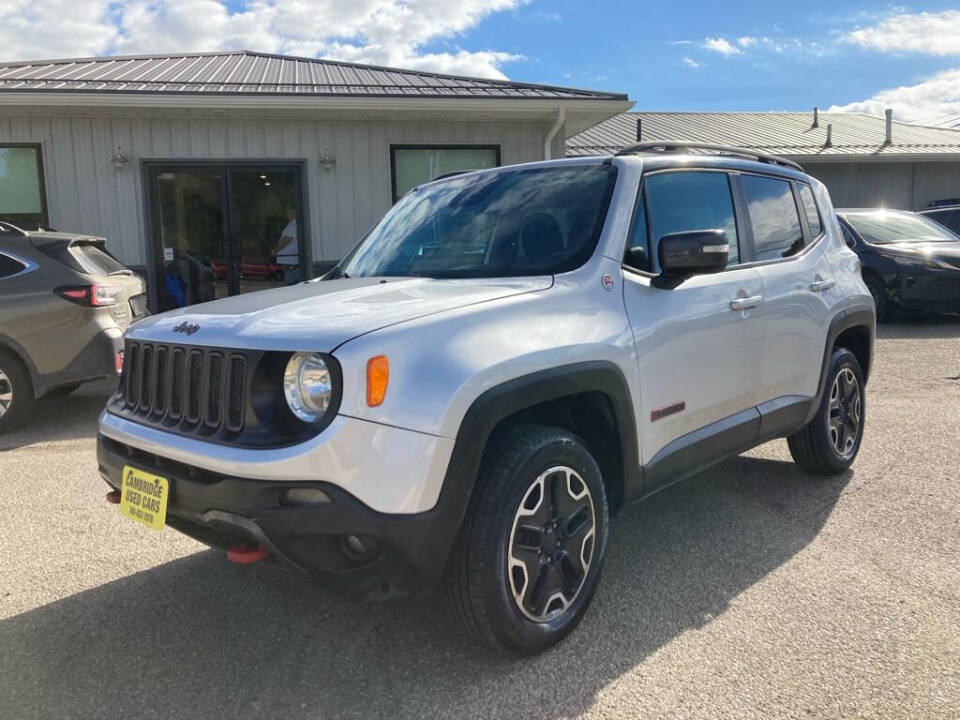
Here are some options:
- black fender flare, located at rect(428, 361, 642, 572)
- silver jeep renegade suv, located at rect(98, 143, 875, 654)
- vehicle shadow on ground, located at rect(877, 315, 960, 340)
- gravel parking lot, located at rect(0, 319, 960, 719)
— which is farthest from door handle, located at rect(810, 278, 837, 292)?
vehicle shadow on ground, located at rect(877, 315, 960, 340)

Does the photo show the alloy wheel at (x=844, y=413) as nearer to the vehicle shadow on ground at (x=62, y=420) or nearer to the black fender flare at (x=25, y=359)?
the vehicle shadow on ground at (x=62, y=420)

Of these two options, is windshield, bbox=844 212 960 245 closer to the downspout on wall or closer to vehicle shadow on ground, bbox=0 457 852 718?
the downspout on wall

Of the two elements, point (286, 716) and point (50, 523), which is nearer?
point (286, 716)

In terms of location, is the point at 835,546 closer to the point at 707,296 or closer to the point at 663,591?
the point at 663,591

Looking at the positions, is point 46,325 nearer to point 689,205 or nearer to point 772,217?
point 689,205

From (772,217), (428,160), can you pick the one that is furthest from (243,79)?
(772,217)

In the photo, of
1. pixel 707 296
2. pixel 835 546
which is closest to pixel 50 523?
pixel 707 296

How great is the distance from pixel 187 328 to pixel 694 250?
1.90 metres

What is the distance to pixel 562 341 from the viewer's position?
109 inches

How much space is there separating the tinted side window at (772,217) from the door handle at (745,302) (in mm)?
323

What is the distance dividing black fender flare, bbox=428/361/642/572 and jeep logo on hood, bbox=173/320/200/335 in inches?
40.7

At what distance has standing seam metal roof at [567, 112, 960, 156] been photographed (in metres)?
19.9

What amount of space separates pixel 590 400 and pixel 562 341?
344 millimetres

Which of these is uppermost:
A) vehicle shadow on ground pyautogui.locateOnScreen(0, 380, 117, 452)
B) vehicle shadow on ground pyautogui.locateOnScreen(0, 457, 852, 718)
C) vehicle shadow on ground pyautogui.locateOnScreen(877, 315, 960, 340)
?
vehicle shadow on ground pyautogui.locateOnScreen(0, 457, 852, 718)
